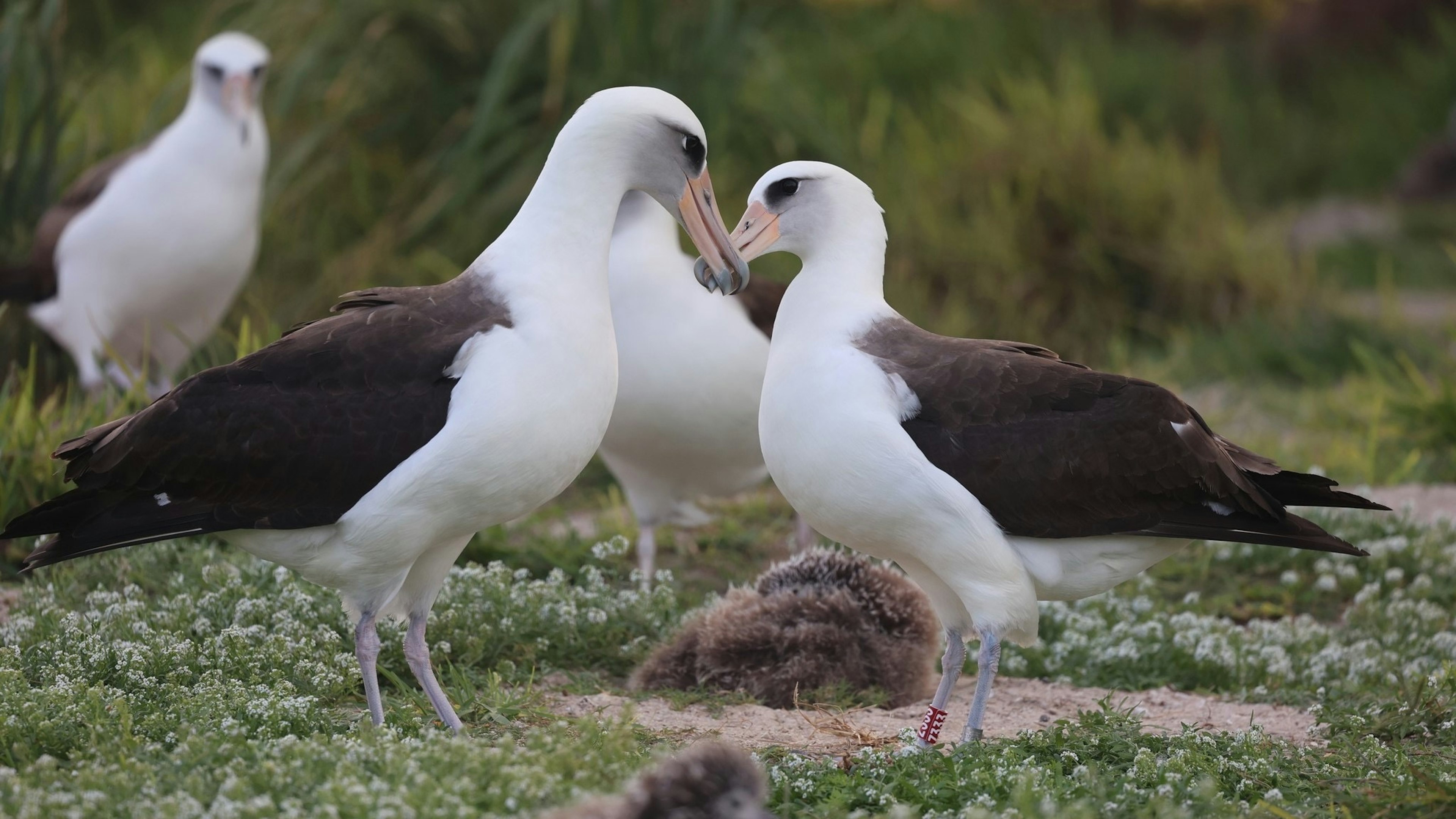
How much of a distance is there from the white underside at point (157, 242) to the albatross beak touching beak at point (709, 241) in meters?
4.04

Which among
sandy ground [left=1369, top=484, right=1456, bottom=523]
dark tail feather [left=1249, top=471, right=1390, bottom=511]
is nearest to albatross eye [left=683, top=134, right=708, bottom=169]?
dark tail feather [left=1249, top=471, right=1390, bottom=511]

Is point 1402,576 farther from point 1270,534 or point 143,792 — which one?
point 143,792

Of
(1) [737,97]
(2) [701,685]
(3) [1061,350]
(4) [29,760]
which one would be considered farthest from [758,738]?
(3) [1061,350]

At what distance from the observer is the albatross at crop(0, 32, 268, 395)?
7867 mm

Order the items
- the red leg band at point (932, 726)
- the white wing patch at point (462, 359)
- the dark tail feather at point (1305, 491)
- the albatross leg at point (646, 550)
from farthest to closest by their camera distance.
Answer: the albatross leg at point (646, 550)
the dark tail feather at point (1305, 491)
the red leg band at point (932, 726)
the white wing patch at point (462, 359)

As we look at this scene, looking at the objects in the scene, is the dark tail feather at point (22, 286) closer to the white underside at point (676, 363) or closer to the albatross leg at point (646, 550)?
the white underside at point (676, 363)

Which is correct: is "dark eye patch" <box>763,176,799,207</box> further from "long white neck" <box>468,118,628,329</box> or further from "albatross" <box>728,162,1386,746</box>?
"long white neck" <box>468,118,628,329</box>

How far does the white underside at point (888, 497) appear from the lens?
4168mm

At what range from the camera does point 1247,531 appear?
14.7 feet

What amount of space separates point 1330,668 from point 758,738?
2.19 meters

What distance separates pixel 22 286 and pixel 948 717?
5610 millimetres

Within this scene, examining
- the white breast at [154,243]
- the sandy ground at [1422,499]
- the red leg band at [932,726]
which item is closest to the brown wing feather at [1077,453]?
the red leg band at [932,726]

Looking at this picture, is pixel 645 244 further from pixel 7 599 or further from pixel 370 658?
pixel 7 599

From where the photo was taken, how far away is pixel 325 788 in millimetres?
3234
